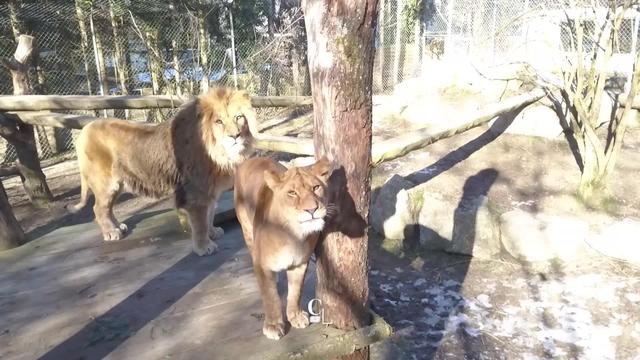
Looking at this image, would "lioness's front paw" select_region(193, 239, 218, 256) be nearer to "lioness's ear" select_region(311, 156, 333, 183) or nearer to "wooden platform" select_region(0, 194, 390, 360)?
"wooden platform" select_region(0, 194, 390, 360)

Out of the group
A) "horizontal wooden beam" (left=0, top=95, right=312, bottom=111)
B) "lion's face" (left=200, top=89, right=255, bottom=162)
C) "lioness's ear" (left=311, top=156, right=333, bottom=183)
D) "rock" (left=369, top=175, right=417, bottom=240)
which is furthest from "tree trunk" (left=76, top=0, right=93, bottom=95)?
"lioness's ear" (left=311, top=156, right=333, bottom=183)

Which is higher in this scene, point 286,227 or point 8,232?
point 286,227

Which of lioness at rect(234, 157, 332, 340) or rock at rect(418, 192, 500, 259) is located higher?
lioness at rect(234, 157, 332, 340)

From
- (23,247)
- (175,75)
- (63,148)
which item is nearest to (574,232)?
(23,247)

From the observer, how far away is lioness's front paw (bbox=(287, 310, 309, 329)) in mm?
2438

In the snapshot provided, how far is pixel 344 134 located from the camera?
86.1 inches

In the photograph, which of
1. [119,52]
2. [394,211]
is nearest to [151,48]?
[119,52]

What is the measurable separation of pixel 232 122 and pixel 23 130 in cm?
432

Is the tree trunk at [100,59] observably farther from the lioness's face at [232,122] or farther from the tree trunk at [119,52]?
the lioness's face at [232,122]

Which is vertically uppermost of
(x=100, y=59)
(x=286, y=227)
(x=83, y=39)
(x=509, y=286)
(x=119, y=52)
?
(x=83, y=39)

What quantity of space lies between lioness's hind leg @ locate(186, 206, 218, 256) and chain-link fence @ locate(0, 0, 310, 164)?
674cm

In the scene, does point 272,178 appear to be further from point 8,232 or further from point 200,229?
point 8,232

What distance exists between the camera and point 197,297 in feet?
Answer: 9.58

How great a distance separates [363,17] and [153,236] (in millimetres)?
2766
